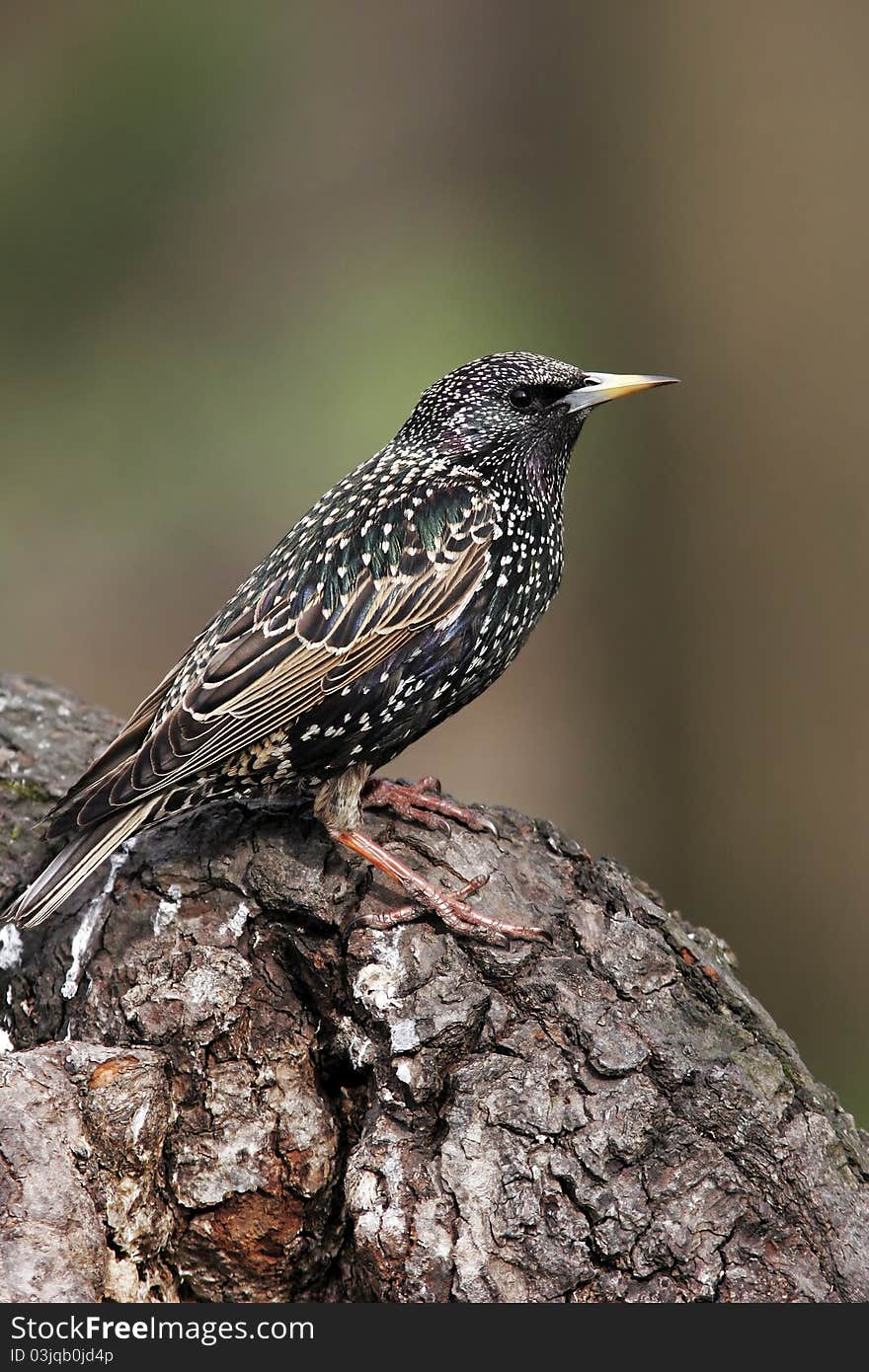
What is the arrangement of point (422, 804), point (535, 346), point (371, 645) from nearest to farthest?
point (371, 645) → point (422, 804) → point (535, 346)

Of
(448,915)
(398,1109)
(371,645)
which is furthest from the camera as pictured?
(371,645)

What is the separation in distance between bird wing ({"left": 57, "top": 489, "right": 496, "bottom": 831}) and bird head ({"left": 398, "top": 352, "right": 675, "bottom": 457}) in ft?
0.95

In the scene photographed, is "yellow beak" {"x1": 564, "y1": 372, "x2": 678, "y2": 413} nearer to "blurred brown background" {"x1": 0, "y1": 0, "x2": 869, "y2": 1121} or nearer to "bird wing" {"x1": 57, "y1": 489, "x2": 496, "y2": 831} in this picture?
"bird wing" {"x1": 57, "y1": 489, "x2": 496, "y2": 831}

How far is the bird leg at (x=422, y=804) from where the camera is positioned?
141 inches

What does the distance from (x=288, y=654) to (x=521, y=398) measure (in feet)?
3.31

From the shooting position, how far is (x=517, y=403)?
375 cm

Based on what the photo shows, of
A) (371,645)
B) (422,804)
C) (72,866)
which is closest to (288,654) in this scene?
(371,645)

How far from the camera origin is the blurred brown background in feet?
19.3

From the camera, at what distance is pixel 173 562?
9.39m

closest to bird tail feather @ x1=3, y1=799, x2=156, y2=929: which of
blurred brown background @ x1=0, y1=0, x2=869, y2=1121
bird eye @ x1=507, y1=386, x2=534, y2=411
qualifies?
bird eye @ x1=507, y1=386, x2=534, y2=411

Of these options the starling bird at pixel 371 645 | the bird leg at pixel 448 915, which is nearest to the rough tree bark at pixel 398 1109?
the bird leg at pixel 448 915

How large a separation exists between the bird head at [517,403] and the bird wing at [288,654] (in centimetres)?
29

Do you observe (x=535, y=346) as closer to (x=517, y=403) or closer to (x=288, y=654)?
(x=517, y=403)

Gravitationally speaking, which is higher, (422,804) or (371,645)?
(371,645)
